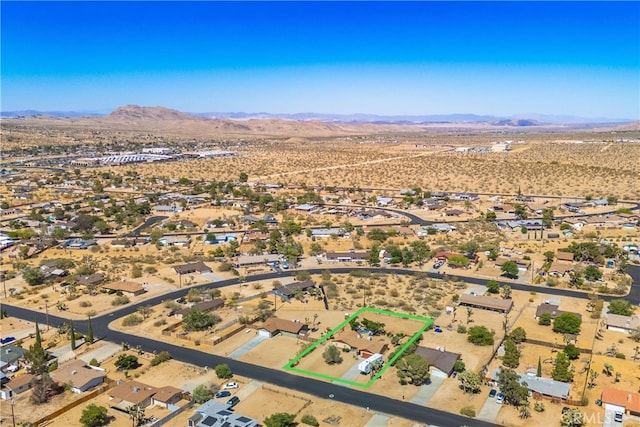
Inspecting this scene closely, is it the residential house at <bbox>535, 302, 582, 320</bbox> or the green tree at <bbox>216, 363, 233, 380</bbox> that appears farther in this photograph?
the residential house at <bbox>535, 302, 582, 320</bbox>

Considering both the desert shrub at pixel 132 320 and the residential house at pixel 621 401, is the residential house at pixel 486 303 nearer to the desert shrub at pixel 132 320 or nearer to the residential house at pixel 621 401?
the residential house at pixel 621 401

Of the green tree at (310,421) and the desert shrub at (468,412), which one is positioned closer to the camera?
the green tree at (310,421)

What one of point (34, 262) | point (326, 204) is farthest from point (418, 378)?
point (326, 204)

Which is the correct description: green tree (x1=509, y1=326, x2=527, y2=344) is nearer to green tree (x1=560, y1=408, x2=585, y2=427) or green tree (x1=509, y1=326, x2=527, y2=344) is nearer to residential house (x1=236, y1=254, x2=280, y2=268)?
green tree (x1=560, y1=408, x2=585, y2=427)

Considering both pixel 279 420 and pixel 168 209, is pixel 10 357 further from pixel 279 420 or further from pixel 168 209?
pixel 168 209

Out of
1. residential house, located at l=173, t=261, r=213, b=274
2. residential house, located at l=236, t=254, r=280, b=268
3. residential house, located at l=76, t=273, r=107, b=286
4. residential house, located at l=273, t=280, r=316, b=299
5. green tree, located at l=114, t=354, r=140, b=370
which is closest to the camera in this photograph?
green tree, located at l=114, t=354, r=140, b=370

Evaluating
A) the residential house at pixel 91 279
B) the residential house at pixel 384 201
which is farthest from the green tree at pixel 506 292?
the residential house at pixel 384 201

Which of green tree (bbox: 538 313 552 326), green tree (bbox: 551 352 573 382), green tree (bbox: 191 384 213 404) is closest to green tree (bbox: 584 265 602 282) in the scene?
green tree (bbox: 538 313 552 326)

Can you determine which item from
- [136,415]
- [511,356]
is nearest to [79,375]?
[136,415]
